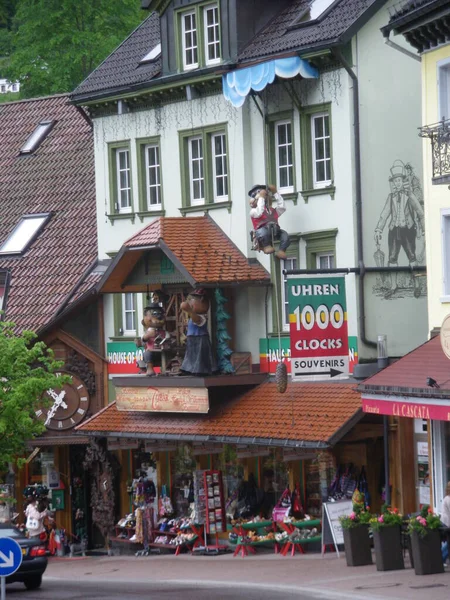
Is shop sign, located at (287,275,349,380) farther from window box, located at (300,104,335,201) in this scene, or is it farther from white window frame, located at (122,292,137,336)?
white window frame, located at (122,292,137,336)

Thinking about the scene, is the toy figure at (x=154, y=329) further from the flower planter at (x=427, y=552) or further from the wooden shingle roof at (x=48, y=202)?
the flower planter at (x=427, y=552)

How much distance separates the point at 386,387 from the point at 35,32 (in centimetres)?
2823

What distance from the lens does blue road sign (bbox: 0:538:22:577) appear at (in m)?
21.8

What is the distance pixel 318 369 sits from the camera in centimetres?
3300

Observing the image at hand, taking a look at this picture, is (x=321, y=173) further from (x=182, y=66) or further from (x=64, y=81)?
(x=64, y=81)

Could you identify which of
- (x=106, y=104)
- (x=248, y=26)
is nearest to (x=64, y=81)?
(x=106, y=104)

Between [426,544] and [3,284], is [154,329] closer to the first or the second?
[3,284]

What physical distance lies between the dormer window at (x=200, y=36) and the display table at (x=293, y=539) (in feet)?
33.2

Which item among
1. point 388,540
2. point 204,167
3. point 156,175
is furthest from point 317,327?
point 156,175

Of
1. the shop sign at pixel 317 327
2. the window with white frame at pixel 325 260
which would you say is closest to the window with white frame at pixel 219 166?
the window with white frame at pixel 325 260

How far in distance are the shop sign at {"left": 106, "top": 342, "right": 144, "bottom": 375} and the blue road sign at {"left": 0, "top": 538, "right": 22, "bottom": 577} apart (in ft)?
62.0

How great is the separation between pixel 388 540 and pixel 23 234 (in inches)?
734

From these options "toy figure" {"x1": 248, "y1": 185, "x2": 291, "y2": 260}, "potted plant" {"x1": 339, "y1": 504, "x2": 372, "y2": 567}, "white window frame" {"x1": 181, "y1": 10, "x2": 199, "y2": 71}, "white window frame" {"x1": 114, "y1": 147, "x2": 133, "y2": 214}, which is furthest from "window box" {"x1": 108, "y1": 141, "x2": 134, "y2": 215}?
"potted plant" {"x1": 339, "y1": 504, "x2": 372, "y2": 567}

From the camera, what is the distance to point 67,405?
41.9 meters
